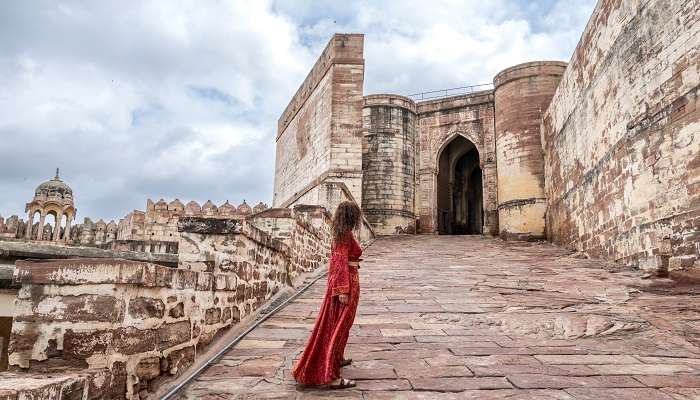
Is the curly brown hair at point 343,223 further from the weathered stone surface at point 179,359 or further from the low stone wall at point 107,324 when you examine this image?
the weathered stone surface at point 179,359

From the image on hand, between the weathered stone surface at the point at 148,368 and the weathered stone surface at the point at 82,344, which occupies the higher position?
the weathered stone surface at the point at 82,344

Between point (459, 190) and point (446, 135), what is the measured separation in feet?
15.0

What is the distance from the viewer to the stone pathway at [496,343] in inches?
112

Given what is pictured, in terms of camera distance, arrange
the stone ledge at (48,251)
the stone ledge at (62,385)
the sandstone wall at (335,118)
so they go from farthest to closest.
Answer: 1. the sandstone wall at (335,118)
2. the stone ledge at (48,251)
3. the stone ledge at (62,385)

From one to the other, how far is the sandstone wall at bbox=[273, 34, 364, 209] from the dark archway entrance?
7418 millimetres

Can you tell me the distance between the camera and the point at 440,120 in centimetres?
2164

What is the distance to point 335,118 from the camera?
15766 millimetres

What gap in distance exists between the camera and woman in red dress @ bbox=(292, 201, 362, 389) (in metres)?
2.87

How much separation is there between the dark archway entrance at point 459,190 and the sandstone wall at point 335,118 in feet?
24.3

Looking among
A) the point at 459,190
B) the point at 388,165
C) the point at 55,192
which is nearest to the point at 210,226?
the point at 388,165

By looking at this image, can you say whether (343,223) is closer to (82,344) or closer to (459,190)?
(82,344)

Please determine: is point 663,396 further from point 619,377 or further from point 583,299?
point 583,299

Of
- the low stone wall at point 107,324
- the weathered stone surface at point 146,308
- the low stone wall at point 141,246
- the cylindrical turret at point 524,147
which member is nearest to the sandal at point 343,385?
the low stone wall at point 107,324

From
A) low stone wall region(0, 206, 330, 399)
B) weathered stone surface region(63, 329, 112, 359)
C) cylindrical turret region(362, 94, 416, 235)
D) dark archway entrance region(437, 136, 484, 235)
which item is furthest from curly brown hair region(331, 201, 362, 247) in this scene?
dark archway entrance region(437, 136, 484, 235)
